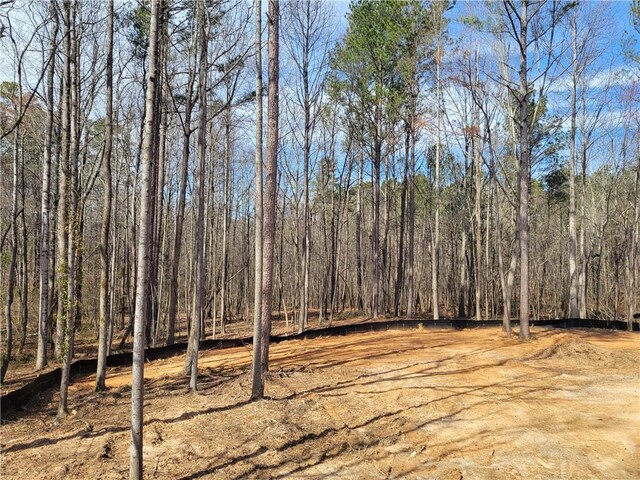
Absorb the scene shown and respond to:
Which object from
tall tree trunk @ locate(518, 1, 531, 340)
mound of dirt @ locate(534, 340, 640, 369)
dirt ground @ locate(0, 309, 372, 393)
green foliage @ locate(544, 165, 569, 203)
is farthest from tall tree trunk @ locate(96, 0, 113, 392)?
green foliage @ locate(544, 165, 569, 203)

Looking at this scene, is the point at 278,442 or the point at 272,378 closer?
the point at 278,442

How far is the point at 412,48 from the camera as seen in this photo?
1767 cm

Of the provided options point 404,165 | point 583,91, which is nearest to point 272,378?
point 404,165

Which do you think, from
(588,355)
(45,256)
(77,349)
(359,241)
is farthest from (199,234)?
(359,241)

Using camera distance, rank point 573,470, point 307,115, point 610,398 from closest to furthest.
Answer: point 573,470 → point 610,398 → point 307,115

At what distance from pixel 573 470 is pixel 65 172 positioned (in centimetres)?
801

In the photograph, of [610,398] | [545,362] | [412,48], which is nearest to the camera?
[610,398]

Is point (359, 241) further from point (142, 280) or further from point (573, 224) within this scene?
point (142, 280)

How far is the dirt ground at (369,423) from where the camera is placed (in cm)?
441

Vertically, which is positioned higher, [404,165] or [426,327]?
[404,165]

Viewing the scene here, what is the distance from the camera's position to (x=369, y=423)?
562 centimetres

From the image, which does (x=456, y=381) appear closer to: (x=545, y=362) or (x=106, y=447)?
(x=545, y=362)

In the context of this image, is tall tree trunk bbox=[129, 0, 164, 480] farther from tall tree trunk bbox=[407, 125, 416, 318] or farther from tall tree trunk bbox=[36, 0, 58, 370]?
tall tree trunk bbox=[407, 125, 416, 318]

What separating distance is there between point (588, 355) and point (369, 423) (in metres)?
6.08
